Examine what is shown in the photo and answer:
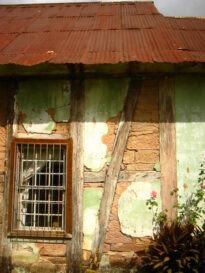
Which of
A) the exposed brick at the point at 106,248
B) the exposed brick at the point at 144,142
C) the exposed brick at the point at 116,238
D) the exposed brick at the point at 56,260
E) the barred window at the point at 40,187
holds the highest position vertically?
the exposed brick at the point at 144,142

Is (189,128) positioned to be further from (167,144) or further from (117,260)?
(117,260)

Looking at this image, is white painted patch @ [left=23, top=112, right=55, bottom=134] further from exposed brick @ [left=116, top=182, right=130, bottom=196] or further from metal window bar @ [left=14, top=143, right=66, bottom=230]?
exposed brick @ [left=116, top=182, right=130, bottom=196]

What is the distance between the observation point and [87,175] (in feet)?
13.6

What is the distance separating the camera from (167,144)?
4.15 m

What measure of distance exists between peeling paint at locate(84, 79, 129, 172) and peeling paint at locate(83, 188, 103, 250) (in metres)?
0.35

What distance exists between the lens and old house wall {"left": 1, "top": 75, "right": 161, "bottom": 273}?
158 inches

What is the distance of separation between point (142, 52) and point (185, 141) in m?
1.51

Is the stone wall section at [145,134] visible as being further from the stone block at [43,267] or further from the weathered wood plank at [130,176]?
the stone block at [43,267]

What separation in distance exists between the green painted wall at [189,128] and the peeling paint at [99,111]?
3.01ft

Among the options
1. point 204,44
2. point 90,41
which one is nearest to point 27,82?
point 90,41

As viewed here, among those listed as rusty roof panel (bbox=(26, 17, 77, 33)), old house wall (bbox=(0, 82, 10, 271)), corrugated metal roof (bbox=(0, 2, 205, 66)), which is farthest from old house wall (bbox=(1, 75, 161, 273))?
rusty roof panel (bbox=(26, 17, 77, 33))

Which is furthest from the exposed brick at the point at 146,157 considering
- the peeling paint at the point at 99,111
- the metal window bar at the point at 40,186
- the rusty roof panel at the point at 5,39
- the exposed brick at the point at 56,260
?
the rusty roof panel at the point at 5,39

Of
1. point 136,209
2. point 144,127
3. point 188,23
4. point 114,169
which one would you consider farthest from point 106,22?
point 136,209

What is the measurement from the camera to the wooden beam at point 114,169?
158 inches
